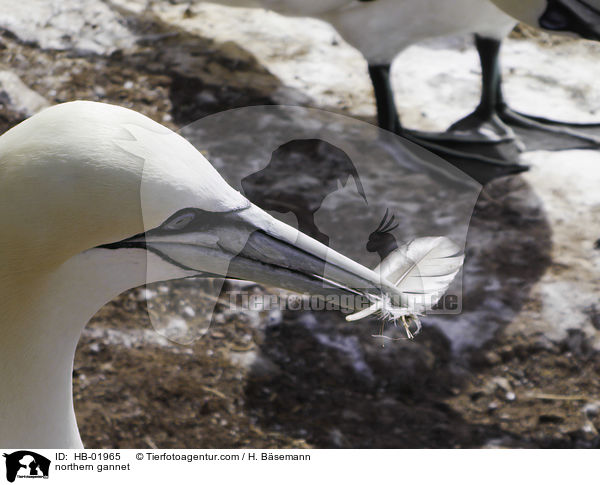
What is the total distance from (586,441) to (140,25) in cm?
385

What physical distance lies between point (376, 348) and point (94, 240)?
6.11 ft

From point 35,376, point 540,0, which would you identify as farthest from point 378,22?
point 35,376

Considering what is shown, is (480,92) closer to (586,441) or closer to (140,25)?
(140,25)

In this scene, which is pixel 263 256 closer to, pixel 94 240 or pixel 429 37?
pixel 94 240

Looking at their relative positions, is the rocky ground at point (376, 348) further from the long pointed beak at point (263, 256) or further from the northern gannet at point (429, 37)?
the long pointed beak at point (263, 256)

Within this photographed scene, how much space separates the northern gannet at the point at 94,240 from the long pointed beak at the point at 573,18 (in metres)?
2.45

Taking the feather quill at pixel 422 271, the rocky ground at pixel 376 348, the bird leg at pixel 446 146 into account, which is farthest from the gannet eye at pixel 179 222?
the bird leg at pixel 446 146

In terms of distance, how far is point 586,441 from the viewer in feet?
9.08

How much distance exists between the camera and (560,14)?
3.63 meters

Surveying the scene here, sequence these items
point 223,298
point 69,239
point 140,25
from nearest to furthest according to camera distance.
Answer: point 69,239 → point 223,298 → point 140,25

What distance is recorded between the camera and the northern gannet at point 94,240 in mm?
1319

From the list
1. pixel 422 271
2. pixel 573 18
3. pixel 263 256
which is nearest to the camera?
pixel 263 256

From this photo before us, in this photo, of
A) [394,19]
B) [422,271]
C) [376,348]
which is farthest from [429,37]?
[422,271]
